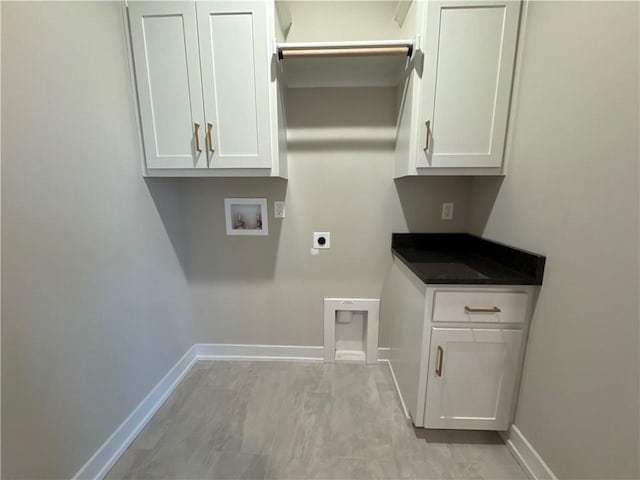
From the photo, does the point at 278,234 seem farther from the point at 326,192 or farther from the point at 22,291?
the point at 22,291

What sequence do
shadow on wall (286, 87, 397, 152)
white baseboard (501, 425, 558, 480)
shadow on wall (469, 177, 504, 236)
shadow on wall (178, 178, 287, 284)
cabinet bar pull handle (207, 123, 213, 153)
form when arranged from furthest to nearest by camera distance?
shadow on wall (178, 178, 287, 284), shadow on wall (286, 87, 397, 152), shadow on wall (469, 177, 504, 236), cabinet bar pull handle (207, 123, 213, 153), white baseboard (501, 425, 558, 480)

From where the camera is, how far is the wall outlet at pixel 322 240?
1.88 m

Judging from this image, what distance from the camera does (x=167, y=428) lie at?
4.79 feet

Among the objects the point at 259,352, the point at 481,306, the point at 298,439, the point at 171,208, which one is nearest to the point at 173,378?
the point at 259,352

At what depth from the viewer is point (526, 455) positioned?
1225 mm

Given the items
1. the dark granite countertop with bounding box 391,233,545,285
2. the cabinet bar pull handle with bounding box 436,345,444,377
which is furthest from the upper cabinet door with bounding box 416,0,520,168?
the cabinet bar pull handle with bounding box 436,345,444,377

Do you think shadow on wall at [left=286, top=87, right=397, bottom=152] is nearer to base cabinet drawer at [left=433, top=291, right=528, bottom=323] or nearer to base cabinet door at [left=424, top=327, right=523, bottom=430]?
base cabinet drawer at [left=433, top=291, right=528, bottom=323]

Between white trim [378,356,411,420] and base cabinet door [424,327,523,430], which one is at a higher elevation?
base cabinet door [424,327,523,430]

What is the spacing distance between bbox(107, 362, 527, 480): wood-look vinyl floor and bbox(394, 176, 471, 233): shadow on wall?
1170mm

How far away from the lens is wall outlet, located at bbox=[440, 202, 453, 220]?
5.89ft

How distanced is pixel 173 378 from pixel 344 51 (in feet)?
7.56

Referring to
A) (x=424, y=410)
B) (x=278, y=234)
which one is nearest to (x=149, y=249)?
(x=278, y=234)

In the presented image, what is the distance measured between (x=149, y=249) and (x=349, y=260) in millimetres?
1306

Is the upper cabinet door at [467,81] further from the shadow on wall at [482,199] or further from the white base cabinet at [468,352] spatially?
the white base cabinet at [468,352]
